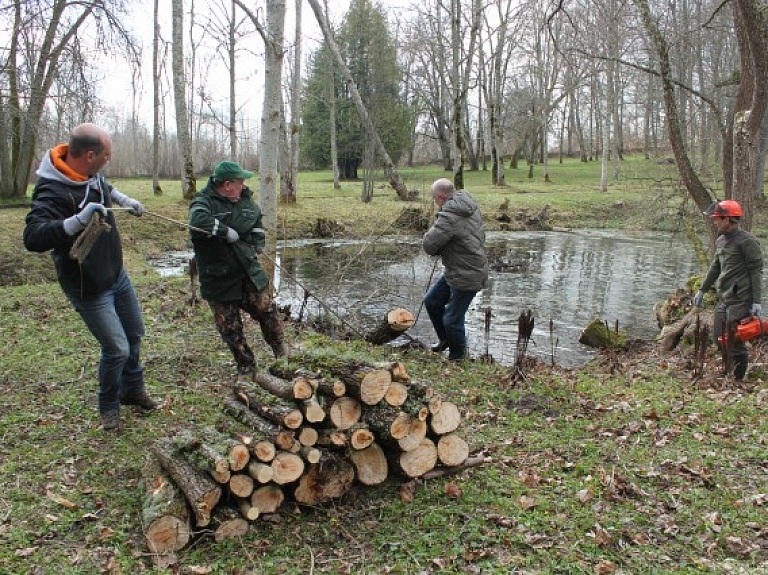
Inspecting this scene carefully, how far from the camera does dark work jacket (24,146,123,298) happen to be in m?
4.45

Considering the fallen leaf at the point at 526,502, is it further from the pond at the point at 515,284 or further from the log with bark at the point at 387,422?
the pond at the point at 515,284

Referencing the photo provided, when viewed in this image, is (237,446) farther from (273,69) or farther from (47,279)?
(47,279)

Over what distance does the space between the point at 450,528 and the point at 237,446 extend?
1.38 meters

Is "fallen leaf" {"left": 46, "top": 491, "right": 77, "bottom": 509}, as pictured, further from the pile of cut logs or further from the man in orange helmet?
the man in orange helmet

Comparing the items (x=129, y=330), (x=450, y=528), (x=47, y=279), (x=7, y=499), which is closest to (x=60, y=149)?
Result: (x=129, y=330)

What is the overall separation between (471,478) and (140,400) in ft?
9.18

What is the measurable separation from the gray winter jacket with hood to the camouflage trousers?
83.2 inches

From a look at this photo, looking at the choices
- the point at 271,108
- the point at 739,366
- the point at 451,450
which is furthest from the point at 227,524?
the point at 271,108

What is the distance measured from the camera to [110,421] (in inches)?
202

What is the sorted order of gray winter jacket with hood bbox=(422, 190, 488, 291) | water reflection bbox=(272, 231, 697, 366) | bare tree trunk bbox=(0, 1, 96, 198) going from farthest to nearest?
bare tree trunk bbox=(0, 1, 96, 198) → water reflection bbox=(272, 231, 697, 366) → gray winter jacket with hood bbox=(422, 190, 488, 291)

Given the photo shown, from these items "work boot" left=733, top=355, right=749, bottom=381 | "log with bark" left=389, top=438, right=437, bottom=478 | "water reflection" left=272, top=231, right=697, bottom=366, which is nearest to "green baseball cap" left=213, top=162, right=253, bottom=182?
"log with bark" left=389, top=438, right=437, bottom=478

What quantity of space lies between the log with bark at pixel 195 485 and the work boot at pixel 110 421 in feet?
4.10

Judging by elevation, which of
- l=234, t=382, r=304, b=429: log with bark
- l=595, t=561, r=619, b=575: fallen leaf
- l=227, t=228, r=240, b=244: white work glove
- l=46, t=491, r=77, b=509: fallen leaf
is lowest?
l=595, t=561, r=619, b=575: fallen leaf

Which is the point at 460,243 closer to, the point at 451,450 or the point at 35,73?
the point at 451,450
